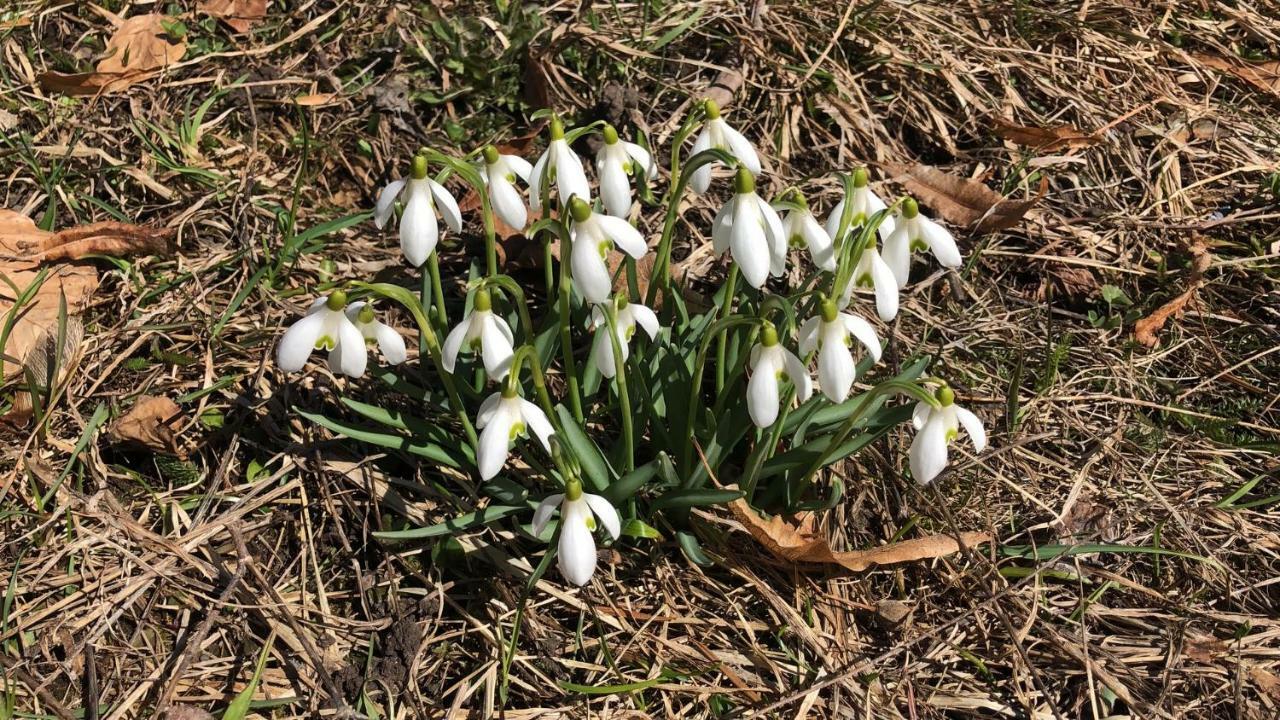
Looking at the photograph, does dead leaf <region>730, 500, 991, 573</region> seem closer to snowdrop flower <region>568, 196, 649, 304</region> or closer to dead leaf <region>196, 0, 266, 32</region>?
snowdrop flower <region>568, 196, 649, 304</region>

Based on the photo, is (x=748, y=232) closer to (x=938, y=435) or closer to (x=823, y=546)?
(x=938, y=435)

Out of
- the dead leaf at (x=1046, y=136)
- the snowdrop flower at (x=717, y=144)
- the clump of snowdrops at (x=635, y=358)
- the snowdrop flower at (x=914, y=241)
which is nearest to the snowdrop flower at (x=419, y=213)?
the clump of snowdrops at (x=635, y=358)

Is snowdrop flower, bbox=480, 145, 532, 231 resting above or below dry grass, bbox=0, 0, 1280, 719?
above

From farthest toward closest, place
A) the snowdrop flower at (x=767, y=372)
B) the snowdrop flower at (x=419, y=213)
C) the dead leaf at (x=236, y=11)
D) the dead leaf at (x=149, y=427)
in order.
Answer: the dead leaf at (x=236, y=11) < the dead leaf at (x=149, y=427) < the snowdrop flower at (x=419, y=213) < the snowdrop flower at (x=767, y=372)

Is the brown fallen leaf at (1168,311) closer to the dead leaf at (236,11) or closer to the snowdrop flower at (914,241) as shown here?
the snowdrop flower at (914,241)

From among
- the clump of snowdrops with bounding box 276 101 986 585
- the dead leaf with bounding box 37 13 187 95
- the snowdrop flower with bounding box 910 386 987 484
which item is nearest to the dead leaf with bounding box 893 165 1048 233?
the clump of snowdrops with bounding box 276 101 986 585

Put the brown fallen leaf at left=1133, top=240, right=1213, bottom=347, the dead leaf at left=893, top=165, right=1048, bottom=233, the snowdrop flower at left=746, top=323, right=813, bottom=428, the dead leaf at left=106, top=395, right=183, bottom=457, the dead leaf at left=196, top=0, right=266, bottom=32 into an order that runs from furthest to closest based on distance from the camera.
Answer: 1. the dead leaf at left=196, top=0, right=266, bottom=32
2. the dead leaf at left=893, top=165, right=1048, bottom=233
3. the brown fallen leaf at left=1133, top=240, right=1213, bottom=347
4. the dead leaf at left=106, top=395, right=183, bottom=457
5. the snowdrop flower at left=746, top=323, right=813, bottom=428

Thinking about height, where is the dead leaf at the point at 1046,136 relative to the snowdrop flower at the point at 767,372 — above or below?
below

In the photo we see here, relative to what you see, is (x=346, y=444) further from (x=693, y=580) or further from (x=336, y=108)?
(x=336, y=108)
